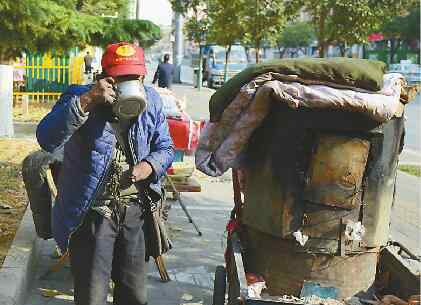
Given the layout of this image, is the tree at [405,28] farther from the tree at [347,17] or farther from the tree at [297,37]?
the tree at [347,17]

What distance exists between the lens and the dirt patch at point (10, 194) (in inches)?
220

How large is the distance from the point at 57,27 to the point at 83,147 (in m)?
8.90

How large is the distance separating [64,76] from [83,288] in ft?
55.0

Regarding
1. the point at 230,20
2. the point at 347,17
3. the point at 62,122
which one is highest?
the point at 230,20

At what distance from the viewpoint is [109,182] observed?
3449 mm

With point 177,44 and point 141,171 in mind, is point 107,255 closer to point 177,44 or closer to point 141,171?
point 141,171

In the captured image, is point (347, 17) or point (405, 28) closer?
point (347, 17)

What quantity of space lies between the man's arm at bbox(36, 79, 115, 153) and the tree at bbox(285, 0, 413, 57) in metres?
8.18

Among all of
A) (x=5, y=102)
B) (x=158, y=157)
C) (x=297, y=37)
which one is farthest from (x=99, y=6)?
(x=297, y=37)

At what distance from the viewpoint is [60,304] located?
A: 4547 millimetres

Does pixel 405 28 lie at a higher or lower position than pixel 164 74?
higher

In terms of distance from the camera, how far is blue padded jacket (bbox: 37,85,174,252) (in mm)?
3166

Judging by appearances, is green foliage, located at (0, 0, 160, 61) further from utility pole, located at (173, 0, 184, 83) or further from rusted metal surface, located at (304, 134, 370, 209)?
utility pole, located at (173, 0, 184, 83)

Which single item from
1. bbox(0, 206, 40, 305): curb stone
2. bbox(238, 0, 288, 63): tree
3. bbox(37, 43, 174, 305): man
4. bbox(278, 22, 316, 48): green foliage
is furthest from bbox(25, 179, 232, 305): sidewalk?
bbox(278, 22, 316, 48): green foliage
